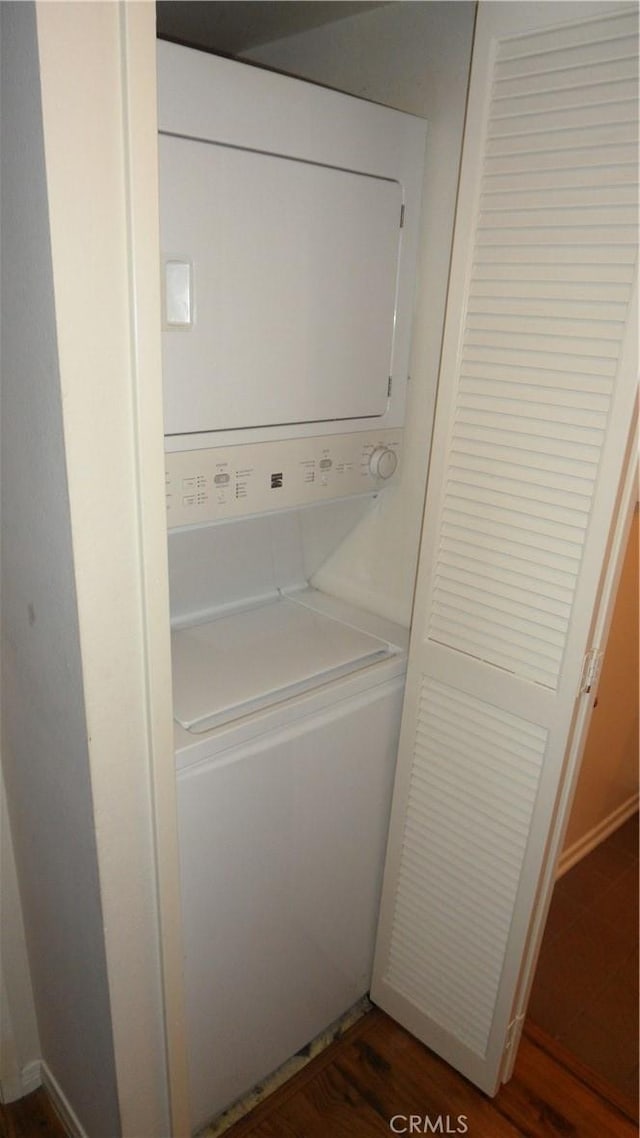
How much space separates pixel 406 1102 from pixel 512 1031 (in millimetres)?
319

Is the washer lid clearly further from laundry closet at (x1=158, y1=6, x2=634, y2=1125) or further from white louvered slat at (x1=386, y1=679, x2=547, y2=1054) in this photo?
white louvered slat at (x1=386, y1=679, x2=547, y2=1054)

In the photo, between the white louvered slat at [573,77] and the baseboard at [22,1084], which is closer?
the white louvered slat at [573,77]

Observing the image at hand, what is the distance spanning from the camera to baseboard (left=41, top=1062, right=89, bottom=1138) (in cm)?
159

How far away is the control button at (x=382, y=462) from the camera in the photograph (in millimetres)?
1625

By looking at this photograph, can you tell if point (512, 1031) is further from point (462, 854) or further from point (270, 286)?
point (270, 286)

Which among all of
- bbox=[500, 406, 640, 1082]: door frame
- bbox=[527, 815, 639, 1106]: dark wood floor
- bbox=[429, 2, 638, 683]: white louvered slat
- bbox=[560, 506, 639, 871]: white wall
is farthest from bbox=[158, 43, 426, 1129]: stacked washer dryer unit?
bbox=[560, 506, 639, 871]: white wall

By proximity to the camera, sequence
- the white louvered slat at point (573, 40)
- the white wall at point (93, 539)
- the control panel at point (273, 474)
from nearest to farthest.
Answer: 1. the white wall at point (93, 539)
2. the white louvered slat at point (573, 40)
3. the control panel at point (273, 474)

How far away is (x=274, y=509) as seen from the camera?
1466 mm

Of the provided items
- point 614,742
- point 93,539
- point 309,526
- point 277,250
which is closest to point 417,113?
point 277,250

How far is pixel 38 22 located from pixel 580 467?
102 cm

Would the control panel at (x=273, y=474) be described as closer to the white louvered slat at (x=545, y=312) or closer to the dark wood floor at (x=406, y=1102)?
the white louvered slat at (x=545, y=312)

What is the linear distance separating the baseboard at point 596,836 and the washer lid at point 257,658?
136 centimetres

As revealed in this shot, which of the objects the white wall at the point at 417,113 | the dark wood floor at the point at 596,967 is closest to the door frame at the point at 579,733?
the dark wood floor at the point at 596,967

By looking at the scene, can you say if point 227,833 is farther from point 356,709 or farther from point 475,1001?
point 475,1001
